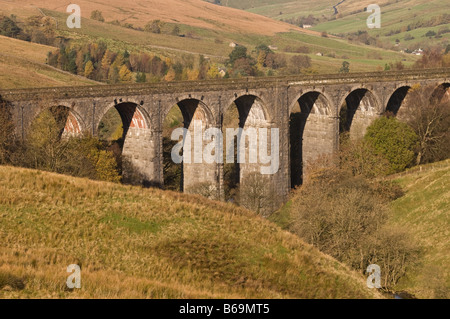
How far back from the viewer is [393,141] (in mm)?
69312

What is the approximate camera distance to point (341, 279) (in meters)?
33.0

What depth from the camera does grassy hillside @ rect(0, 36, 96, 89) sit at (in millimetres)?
89062

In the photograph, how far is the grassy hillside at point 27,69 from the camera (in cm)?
8906

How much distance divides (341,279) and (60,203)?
15.1 meters

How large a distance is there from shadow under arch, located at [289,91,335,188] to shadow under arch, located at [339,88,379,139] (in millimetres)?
4056


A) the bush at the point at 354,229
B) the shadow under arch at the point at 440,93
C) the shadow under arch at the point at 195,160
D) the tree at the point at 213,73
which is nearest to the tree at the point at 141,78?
the tree at the point at 213,73

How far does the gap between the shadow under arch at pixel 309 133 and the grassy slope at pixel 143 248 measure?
113 feet

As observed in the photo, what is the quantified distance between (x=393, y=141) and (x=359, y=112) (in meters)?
8.25

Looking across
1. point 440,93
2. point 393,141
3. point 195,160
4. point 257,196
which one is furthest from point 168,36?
point 257,196

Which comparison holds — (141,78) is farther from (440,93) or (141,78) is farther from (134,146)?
(134,146)

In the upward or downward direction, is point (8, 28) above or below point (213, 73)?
above

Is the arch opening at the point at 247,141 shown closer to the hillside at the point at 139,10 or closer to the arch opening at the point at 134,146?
the arch opening at the point at 134,146

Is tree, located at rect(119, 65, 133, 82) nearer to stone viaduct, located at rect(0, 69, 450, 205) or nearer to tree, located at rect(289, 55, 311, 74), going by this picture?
stone viaduct, located at rect(0, 69, 450, 205)
